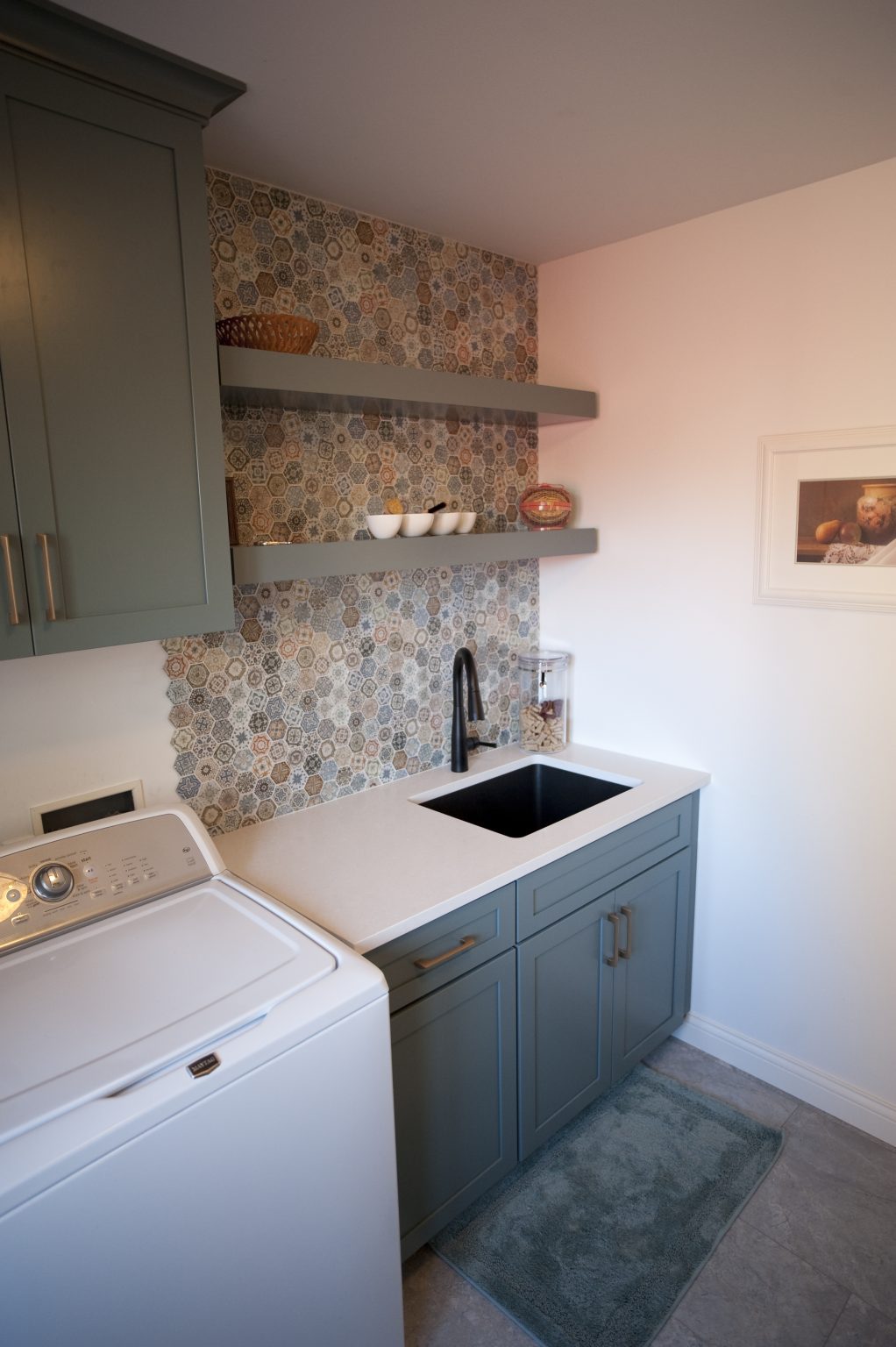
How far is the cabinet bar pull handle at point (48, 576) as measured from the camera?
4.39ft

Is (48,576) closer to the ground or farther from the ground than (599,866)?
farther from the ground

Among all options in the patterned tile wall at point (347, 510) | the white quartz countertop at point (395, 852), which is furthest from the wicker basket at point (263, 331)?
the white quartz countertop at point (395, 852)

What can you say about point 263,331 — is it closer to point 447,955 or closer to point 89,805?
point 89,805

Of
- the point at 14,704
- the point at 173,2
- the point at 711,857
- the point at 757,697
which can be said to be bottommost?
the point at 711,857

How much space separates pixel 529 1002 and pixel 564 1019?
6.9 inches

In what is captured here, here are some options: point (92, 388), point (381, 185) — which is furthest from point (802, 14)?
point (92, 388)

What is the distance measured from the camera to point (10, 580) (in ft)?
4.27

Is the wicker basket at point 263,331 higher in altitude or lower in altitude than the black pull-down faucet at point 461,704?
higher

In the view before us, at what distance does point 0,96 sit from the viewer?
48.4 inches

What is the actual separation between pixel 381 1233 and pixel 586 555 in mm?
1891

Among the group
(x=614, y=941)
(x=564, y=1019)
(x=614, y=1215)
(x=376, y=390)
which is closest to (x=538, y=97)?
(x=376, y=390)

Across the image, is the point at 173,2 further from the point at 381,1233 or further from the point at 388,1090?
the point at 381,1233

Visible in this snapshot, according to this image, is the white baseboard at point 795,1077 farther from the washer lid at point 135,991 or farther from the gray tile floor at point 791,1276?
the washer lid at point 135,991

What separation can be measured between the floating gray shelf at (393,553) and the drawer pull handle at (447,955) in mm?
835
